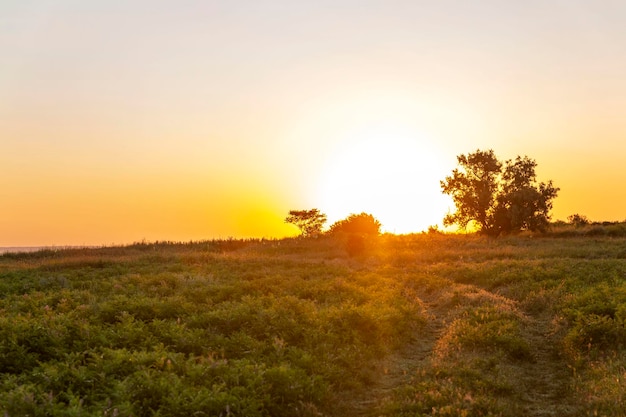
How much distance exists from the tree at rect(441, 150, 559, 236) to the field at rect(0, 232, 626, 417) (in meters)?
34.1

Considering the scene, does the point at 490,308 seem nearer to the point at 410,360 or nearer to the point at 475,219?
the point at 410,360

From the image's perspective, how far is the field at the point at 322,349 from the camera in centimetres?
979

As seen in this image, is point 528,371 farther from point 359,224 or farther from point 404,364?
point 359,224

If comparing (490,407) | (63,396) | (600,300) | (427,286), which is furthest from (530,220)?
(63,396)

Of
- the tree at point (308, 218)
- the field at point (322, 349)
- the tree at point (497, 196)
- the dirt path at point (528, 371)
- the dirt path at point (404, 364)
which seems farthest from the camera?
the tree at point (308, 218)

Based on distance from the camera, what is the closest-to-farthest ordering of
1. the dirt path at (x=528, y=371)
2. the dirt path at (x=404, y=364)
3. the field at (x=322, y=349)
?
the field at (x=322, y=349) < the dirt path at (x=528, y=371) < the dirt path at (x=404, y=364)

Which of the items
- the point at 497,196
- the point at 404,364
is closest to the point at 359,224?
the point at 497,196

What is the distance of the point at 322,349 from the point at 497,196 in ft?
172

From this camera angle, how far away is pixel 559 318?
16672 mm

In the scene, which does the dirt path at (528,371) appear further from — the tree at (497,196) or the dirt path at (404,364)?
the tree at (497,196)

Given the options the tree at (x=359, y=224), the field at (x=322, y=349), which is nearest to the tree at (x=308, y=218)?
the tree at (x=359, y=224)

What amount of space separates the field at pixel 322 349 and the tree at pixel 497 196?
112ft

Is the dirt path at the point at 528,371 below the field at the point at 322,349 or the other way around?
below

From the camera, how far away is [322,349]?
532 inches
